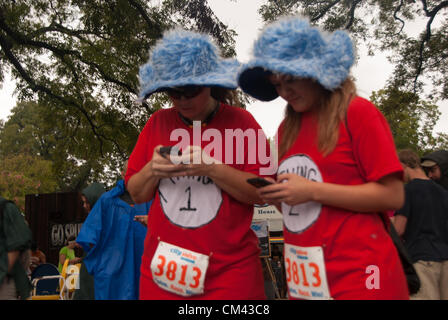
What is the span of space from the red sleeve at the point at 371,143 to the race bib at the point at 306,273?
0.36 m

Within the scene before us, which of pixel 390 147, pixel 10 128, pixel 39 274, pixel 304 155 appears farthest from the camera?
pixel 10 128

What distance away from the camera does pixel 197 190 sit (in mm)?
2029

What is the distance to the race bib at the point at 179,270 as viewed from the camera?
6.32ft

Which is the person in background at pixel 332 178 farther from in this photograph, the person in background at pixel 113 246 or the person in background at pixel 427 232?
the person in background at pixel 113 246

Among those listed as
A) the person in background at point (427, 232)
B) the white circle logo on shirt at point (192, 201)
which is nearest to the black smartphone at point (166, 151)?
the white circle logo on shirt at point (192, 201)

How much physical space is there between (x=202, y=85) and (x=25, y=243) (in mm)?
2128

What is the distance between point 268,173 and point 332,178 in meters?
0.44

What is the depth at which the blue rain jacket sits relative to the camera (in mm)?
4363

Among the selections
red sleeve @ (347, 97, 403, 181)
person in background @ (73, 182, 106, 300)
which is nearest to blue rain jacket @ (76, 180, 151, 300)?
person in background @ (73, 182, 106, 300)

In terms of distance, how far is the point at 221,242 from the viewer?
1.96m

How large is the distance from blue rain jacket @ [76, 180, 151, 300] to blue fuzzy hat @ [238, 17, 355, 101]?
310 centimetres
